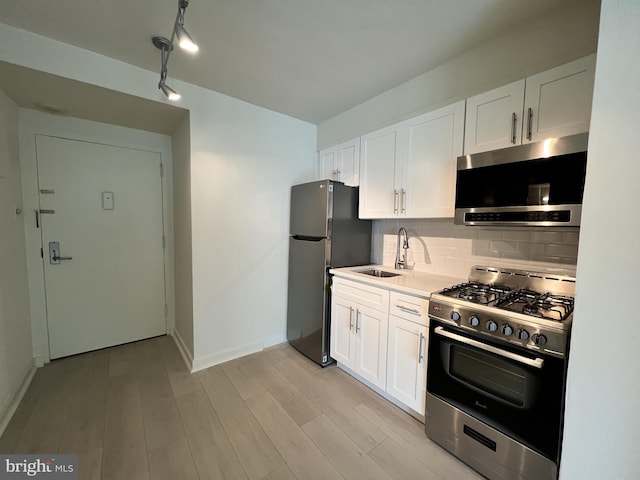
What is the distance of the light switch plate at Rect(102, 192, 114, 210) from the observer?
264cm

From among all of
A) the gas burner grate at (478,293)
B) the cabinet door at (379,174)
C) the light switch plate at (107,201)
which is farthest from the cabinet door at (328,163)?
the light switch plate at (107,201)

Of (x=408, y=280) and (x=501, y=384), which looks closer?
(x=501, y=384)

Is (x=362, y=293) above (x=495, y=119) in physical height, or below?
below

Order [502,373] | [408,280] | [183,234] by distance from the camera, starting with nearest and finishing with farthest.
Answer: [502,373] → [408,280] → [183,234]

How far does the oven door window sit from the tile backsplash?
79 cm

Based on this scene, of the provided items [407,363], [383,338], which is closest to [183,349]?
[383,338]

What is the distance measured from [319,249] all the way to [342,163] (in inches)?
38.3

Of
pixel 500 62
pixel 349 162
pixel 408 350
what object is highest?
pixel 500 62

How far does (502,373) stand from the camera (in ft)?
4.38

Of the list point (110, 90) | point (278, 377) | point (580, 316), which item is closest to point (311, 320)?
point (278, 377)

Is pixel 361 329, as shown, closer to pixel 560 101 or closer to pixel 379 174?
pixel 379 174

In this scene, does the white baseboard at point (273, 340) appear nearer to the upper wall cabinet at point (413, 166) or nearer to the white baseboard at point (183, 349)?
the white baseboard at point (183, 349)

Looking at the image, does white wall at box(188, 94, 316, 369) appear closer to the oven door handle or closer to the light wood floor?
the light wood floor

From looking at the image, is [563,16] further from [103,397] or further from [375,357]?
[103,397]
